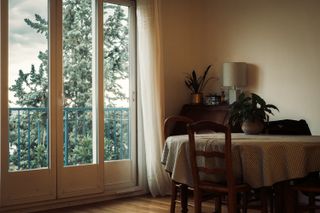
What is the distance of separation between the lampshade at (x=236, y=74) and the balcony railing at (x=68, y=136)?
1.30 metres

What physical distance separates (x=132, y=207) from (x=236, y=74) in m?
1.96

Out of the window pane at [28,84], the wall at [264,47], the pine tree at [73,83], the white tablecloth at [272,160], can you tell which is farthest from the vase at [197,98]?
the white tablecloth at [272,160]

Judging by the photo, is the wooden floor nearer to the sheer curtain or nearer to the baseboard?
the baseboard

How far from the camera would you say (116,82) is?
5125mm

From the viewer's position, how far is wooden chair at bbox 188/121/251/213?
9.81ft

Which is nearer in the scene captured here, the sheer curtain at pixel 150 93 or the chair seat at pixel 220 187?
the chair seat at pixel 220 187

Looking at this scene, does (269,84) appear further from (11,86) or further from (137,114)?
(11,86)

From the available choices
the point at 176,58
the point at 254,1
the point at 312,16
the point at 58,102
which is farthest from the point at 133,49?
the point at 312,16

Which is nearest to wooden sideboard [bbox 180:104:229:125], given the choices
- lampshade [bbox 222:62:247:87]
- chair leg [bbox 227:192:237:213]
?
lampshade [bbox 222:62:247:87]

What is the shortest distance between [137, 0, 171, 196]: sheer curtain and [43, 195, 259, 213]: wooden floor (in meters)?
0.27

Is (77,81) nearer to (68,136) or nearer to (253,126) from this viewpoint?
(68,136)

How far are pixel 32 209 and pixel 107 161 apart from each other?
105 cm

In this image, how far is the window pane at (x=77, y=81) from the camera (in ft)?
15.3

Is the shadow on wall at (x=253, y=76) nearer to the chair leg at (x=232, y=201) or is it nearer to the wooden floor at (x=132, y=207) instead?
the wooden floor at (x=132, y=207)
